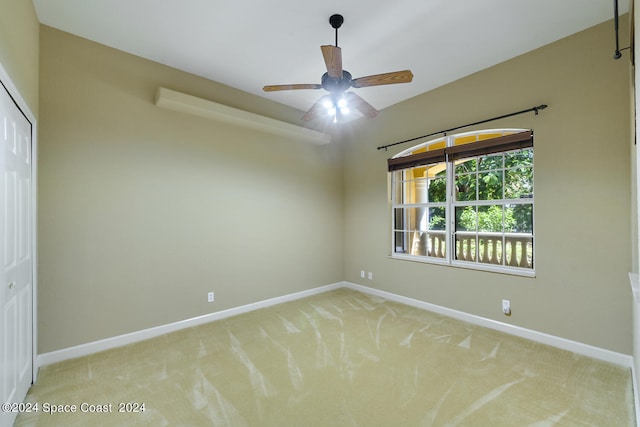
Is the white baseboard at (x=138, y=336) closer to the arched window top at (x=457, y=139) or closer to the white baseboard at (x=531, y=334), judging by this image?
the white baseboard at (x=531, y=334)

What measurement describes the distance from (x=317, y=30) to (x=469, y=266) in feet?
10.2

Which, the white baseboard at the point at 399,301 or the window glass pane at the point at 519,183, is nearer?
the white baseboard at the point at 399,301

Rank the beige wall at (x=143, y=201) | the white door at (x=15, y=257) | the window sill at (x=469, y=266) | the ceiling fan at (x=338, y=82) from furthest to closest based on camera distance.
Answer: the window sill at (x=469, y=266) → the beige wall at (x=143, y=201) → the ceiling fan at (x=338, y=82) → the white door at (x=15, y=257)

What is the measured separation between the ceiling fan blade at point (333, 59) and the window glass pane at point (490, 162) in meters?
2.22

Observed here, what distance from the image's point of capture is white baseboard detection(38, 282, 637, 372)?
251cm

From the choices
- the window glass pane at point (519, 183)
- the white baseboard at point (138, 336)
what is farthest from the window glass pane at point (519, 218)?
the white baseboard at point (138, 336)

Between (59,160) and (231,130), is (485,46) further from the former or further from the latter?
(59,160)

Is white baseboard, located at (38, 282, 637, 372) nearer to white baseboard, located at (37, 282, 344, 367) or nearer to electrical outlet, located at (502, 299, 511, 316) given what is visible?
white baseboard, located at (37, 282, 344, 367)

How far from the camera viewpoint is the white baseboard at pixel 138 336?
254 centimetres

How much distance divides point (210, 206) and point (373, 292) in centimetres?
278

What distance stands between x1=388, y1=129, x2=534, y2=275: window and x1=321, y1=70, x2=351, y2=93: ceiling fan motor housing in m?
1.89

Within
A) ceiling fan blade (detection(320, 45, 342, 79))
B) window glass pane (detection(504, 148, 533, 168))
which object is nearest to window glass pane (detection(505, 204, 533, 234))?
window glass pane (detection(504, 148, 533, 168))

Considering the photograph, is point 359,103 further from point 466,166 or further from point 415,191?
point 415,191

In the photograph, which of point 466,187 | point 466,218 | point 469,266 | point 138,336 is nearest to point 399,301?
point 469,266
